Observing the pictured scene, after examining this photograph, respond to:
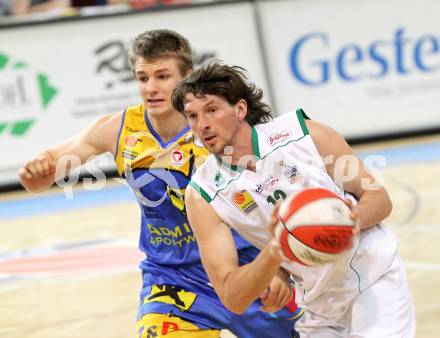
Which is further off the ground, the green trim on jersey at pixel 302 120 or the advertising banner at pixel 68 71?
the green trim on jersey at pixel 302 120

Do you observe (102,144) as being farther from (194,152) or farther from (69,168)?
(194,152)

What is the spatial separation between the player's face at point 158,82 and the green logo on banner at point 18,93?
6.88 metres

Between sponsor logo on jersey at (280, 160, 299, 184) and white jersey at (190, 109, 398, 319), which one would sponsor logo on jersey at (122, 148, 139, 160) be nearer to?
white jersey at (190, 109, 398, 319)

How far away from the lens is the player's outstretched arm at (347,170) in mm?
3990

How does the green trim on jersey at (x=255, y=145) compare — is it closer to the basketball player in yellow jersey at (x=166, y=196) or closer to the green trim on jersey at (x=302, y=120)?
the green trim on jersey at (x=302, y=120)

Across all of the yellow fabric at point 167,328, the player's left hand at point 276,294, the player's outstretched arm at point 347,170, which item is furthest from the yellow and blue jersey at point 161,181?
the player's left hand at point 276,294

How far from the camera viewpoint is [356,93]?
491 inches

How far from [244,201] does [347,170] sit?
49 centimetres

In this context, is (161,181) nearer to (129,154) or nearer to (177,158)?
(177,158)

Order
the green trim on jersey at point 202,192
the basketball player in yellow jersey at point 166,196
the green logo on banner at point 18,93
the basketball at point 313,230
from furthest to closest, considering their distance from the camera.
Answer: the green logo on banner at point 18,93, the basketball player in yellow jersey at point 166,196, the green trim on jersey at point 202,192, the basketball at point 313,230

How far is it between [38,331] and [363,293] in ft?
10.8

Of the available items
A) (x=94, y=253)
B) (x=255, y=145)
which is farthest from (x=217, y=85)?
(x=94, y=253)

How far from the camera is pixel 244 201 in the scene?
4.05 metres

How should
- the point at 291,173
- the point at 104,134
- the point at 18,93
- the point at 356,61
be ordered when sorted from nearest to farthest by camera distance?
the point at 291,173
the point at 104,134
the point at 18,93
the point at 356,61
